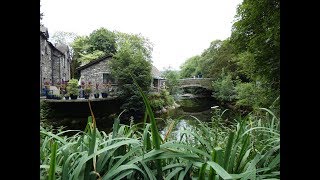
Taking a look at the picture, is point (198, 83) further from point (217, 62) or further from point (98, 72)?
point (98, 72)

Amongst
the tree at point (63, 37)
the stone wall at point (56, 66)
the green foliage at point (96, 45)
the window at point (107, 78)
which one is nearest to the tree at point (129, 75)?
the window at point (107, 78)

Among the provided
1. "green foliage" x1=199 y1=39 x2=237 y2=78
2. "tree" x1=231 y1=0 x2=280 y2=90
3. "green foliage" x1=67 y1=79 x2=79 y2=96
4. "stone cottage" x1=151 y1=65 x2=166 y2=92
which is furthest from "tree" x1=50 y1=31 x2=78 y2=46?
"tree" x1=231 y1=0 x2=280 y2=90

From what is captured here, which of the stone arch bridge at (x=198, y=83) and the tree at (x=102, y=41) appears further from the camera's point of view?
the tree at (x=102, y=41)

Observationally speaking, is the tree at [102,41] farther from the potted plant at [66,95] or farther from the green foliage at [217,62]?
the green foliage at [217,62]

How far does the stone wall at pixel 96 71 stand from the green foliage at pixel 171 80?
1680mm

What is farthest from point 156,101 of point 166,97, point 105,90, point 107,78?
point 107,78

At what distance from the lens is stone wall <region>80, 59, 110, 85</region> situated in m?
6.64

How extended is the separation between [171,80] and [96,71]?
2.07 meters

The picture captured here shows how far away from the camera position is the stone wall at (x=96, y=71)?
664 centimetres

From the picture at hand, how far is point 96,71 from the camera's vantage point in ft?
22.2

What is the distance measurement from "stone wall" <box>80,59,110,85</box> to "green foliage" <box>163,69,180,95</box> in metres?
1.68
